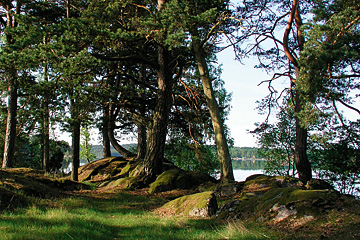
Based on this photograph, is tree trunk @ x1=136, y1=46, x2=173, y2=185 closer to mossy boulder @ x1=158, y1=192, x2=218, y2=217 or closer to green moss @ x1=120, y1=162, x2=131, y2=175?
green moss @ x1=120, y1=162, x2=131, y2=175

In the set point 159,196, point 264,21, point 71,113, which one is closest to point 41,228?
point 159,196

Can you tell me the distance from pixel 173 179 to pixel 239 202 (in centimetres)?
595

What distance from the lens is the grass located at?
441cm

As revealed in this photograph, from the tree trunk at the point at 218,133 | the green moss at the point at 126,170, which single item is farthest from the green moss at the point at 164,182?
the green moss at the point at 126,170

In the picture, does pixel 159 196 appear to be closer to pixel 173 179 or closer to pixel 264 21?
pixel 173 179

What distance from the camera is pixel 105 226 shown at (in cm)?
542

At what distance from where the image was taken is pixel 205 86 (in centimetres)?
1165

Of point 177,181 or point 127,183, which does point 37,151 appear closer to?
point 127,183

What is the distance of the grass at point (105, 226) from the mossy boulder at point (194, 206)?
617mm

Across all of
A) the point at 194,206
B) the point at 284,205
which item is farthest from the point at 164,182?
the point at 284,205

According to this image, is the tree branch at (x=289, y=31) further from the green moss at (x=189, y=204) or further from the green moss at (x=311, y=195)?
the green moss at (x=311, y=195)

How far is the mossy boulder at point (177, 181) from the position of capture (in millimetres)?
11625

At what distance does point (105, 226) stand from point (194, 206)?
2432 millimetres

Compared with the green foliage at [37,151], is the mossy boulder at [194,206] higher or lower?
lower
